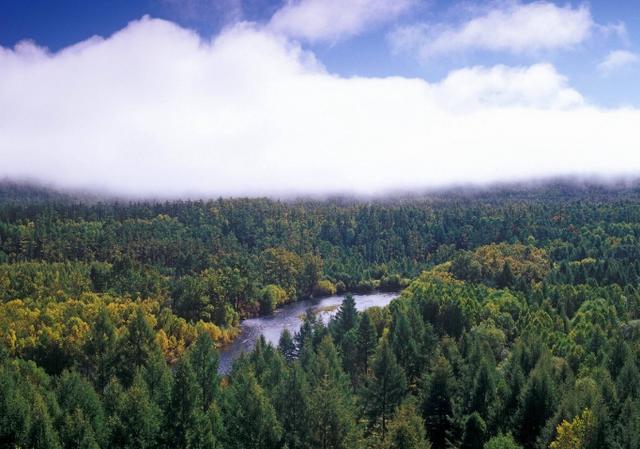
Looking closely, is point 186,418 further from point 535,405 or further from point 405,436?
point 535,405

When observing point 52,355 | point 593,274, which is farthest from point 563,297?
point 52,355

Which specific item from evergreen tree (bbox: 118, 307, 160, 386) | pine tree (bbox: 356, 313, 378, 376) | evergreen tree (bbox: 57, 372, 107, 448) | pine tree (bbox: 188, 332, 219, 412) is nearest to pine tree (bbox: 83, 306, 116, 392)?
evergreen tree (bbox: 118, 307, 160, 386)

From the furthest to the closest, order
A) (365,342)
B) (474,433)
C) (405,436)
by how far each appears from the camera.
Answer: (365,342), (474,433), (405,436)

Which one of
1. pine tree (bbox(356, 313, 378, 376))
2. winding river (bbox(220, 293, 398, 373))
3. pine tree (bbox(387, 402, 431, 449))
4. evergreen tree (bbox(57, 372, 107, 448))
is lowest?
winding river (bbox(220, 293, 398, 373))

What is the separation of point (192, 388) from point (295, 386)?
37.9 feet

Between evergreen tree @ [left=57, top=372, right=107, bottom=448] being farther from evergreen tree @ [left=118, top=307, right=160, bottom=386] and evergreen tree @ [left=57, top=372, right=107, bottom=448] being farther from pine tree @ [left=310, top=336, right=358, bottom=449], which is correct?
evergreen tree @ [left=118, top=307, right=160, bottom=386]

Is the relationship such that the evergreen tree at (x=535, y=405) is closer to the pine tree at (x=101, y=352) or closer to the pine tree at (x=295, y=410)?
the pine tree at (x=295, y=410)

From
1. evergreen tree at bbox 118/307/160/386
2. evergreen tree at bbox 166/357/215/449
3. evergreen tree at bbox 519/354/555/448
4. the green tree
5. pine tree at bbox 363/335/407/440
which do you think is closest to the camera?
the green tree

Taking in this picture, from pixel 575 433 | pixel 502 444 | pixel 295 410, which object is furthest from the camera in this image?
pixel 295 410

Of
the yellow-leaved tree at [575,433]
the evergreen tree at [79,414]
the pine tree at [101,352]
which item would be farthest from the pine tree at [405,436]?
the pine tree at [101,352]

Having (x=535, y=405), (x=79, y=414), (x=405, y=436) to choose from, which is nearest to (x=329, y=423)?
(x=405, y=436)

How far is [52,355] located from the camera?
4373 inches

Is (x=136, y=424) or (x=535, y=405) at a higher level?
(x=136, y=424)

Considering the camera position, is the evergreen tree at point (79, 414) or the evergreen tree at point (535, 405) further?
the evergreen tree at point (535, 405)
